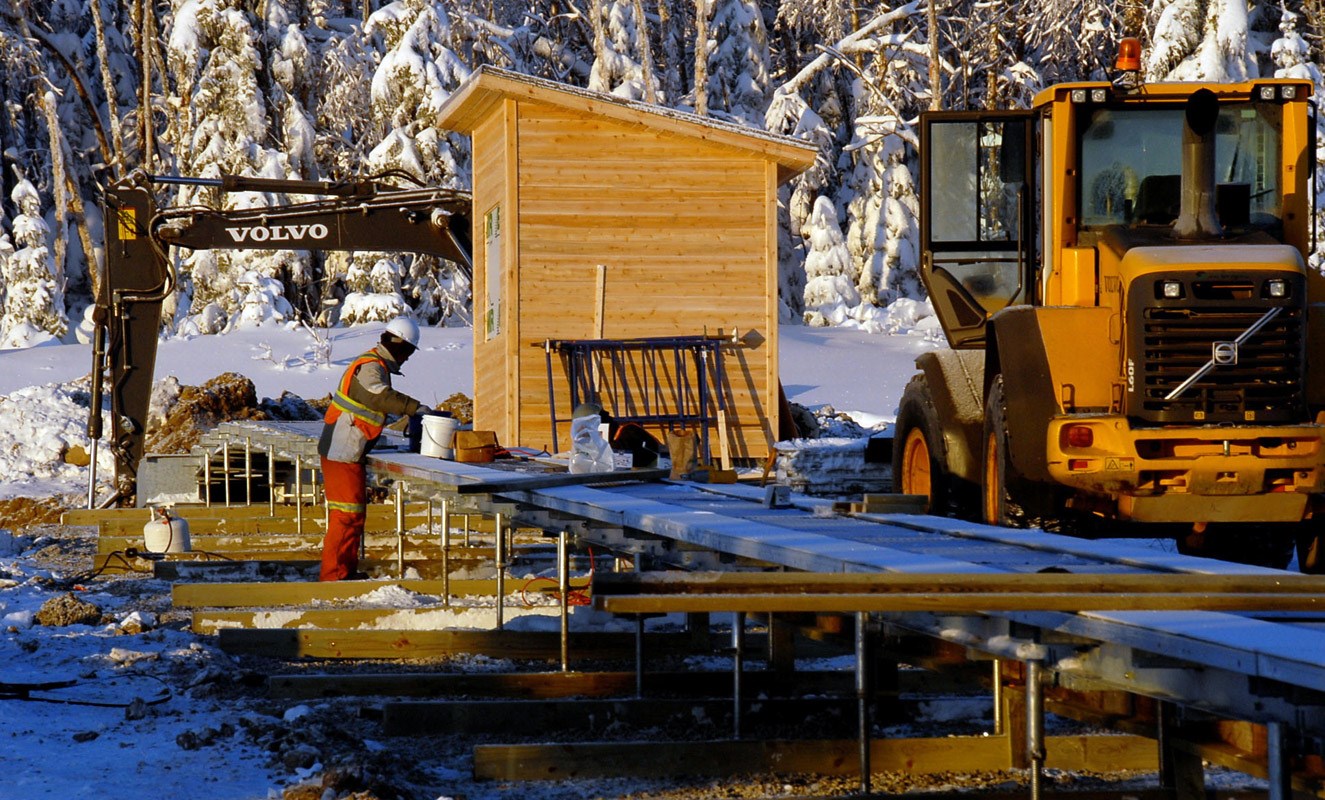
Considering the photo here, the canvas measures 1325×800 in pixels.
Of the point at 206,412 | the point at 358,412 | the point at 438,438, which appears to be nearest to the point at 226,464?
the point at 206,412

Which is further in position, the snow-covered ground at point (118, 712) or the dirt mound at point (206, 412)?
the dirt mound at point (206, 412)

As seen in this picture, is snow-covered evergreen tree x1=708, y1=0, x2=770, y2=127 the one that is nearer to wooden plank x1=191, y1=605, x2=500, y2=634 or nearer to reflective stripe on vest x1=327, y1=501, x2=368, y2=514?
reflective stripe on vest x1=327, y1=501, x2=368, y2=514

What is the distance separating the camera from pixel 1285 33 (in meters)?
39.8

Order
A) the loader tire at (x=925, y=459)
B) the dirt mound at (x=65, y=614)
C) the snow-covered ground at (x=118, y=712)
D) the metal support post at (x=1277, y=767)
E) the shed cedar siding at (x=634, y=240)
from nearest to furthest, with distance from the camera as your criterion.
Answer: the metal support post at (x=1277, y=767)
the snow-covered ground at (x=118, y=712)
the dirt mound at (x=65, y=614)
the loader tire at (x=925, y=459)
the shed cedar siding at (x=634, y=240)

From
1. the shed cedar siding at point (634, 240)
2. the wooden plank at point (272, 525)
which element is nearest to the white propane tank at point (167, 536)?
the wooden plank at point (272, 525)

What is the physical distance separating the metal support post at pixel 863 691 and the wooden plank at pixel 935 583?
1.38 ft

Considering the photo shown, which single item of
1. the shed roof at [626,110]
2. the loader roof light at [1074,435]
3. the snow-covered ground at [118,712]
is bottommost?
the snow-covered ground at [118,712]

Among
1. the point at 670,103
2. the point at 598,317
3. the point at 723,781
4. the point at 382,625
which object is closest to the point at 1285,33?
the point at 670,103

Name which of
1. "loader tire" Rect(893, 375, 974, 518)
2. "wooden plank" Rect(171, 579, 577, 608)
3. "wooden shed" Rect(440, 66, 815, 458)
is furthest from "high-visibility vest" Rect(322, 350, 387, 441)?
"wooden shed" Rect(440, 66, 815, 458)

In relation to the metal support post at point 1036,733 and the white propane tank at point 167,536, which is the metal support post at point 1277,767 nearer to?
the metal support post at point 1036,733

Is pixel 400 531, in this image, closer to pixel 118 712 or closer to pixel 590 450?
pixel 590 450

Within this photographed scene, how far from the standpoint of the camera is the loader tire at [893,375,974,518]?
11.4m

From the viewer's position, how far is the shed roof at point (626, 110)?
64.8 ft

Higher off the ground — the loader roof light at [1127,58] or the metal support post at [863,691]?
the loader roof light at [1127,58]
